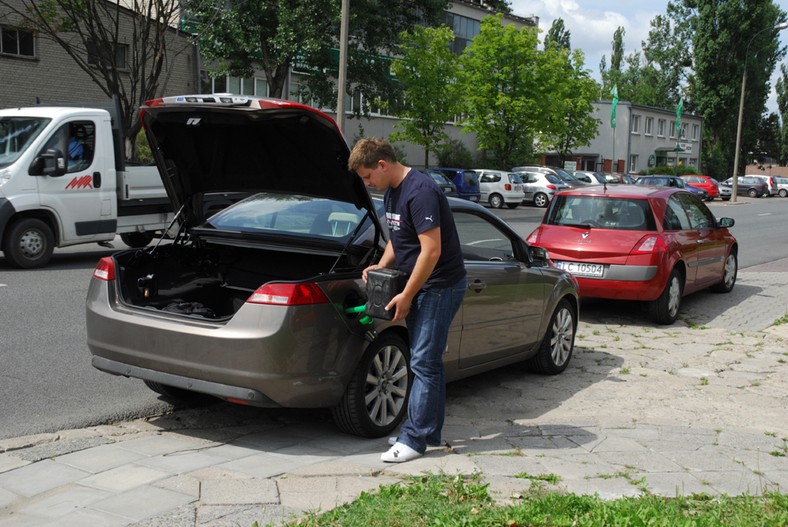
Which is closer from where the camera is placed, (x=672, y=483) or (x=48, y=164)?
(x=672, y=483)

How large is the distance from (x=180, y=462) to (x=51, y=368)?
2.54 metres

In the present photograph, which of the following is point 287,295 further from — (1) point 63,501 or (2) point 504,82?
(2) point 504,82

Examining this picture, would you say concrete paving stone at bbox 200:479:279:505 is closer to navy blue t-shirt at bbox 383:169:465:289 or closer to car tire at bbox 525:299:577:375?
navy blue t-shirt at bbox 383:169:465:289

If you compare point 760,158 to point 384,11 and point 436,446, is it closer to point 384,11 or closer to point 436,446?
point 384,11

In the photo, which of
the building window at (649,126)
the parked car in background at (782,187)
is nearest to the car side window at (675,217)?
the parked car in background at (782,187)

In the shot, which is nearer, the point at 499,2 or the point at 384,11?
the point at 384,11

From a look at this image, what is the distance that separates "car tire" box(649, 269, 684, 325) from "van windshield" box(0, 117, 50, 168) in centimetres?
848

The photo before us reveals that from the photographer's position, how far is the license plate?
9891 millimetres

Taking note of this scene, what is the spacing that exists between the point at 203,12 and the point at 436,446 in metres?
24.1

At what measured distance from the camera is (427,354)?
4.82m

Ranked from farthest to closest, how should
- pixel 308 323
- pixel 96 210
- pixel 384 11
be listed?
pixel 384 11 < pixel 96 210 < pixel 308 323

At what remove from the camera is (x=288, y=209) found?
6176 millimetres

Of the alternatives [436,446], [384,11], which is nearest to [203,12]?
[384,11]

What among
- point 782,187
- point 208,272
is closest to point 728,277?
point 208,272
